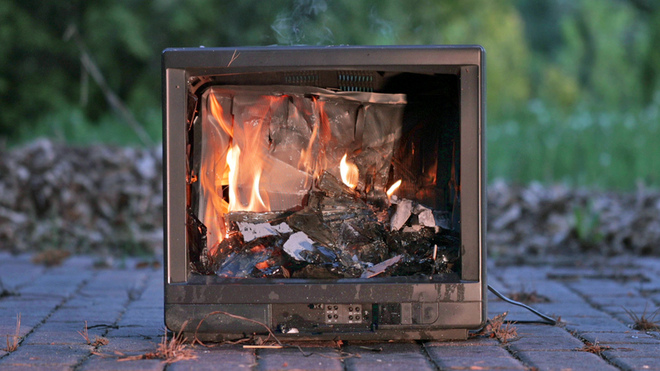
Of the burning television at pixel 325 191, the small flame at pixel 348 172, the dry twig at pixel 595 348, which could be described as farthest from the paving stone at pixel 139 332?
the dry twig at pixel 595 348

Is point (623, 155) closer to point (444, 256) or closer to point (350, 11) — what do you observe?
point (350, 11)

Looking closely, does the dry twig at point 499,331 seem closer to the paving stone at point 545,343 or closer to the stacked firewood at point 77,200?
the paving stone at point 545,343

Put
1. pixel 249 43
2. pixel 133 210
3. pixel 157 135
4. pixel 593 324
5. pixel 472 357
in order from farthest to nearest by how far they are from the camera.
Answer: pixel 249 43 < pixel 157 135 < pixel 133 210 < pixel 593 324 < pixel 472 357

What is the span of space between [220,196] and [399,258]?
0.68 metres

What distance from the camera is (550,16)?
24562mm

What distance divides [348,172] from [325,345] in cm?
63

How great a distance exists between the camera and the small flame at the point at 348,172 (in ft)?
8.96

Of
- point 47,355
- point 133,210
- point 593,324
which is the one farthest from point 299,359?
point 133,210

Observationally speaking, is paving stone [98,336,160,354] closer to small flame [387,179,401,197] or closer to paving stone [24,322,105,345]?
paving stone [24,322,105,345]

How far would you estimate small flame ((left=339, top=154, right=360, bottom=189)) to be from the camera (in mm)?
2730

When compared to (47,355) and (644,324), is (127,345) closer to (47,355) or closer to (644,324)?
(47,355)

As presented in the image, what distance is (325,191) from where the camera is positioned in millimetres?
2684

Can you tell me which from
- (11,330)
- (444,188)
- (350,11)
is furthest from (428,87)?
(350,11)

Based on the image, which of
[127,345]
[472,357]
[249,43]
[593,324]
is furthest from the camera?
[249,43]
